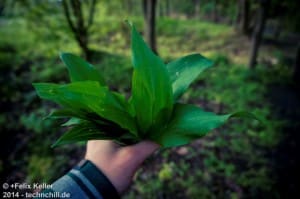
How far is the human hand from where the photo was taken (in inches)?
26.5

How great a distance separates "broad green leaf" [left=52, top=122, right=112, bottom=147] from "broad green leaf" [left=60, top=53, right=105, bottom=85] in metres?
0.17

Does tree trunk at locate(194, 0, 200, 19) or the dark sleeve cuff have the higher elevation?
tree trunk at locate(194, 0, 200, 19)

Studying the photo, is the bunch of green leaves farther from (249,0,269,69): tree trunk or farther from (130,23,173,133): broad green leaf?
(249,0,269,69): tree trunk

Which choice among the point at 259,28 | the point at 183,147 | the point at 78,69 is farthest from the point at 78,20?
the point at 78,69

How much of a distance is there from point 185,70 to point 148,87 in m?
0.15

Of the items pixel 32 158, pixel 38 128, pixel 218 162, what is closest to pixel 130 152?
pixel 218 162

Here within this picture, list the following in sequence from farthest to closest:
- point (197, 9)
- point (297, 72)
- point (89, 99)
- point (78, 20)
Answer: point (197, 9) → point (78, 20) → point (297, 72) → point (89, 99)

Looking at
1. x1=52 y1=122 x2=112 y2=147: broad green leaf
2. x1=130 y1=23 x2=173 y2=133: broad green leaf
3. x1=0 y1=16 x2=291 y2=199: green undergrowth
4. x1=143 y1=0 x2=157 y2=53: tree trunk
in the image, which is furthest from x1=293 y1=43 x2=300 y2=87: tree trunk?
x1=52 y1=122 x2=112 y2=147: broad green leaf

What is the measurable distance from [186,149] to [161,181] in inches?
22.3

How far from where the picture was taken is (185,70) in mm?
748

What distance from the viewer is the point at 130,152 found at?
2.24 ft

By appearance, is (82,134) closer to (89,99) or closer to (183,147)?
(89,99)

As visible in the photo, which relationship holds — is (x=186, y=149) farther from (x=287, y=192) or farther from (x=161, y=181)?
(x=287, y=192)

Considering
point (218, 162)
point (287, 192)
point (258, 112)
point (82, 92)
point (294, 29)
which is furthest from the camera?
point (294, 29)
